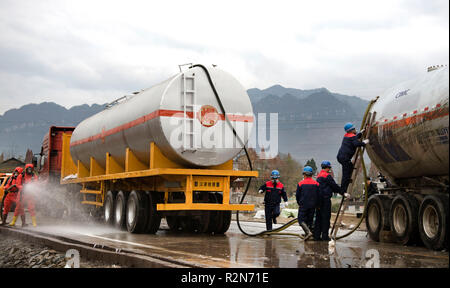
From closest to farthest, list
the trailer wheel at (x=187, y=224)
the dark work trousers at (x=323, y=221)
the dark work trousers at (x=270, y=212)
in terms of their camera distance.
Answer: the dark work trousers at (x=323, y=221), the dark work trousers at (x=270, y=212), the trailer wheel at (x=187, y=224)

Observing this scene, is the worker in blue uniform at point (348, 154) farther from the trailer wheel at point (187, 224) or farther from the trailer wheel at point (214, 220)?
the trailer wheel at point (187, 224)

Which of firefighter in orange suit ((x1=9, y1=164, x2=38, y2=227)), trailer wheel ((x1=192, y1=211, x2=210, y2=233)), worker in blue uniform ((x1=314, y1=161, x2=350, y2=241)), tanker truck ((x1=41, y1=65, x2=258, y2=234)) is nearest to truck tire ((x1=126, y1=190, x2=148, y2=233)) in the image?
tanker truck ((x1=41, y1=65, x2=258, y2=234))

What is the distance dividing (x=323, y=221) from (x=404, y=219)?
5.42 ft

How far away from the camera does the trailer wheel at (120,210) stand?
49.4 feet

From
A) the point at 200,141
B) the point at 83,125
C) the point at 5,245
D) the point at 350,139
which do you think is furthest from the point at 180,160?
the point at 83,125

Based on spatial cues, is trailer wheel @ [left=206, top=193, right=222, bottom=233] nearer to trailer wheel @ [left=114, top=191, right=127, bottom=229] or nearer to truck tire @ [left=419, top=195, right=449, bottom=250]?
trailer wheel @ [left=114, top=191, right=127, bottom=229]

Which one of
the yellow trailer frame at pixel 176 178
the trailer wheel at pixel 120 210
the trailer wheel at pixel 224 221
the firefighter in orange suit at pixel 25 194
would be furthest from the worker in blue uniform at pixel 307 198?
the firefighter in orange suit at pixel 25 194

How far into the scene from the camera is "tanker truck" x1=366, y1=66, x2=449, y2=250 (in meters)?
9.59

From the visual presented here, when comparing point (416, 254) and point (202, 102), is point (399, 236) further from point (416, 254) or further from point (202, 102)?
point (202, 102)

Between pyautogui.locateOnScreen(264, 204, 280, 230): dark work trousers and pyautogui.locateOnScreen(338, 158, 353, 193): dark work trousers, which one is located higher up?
pyautogui.locateOnScreen(338, 158, 353, 193): dark work trousers

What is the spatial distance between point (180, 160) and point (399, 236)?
509 cm

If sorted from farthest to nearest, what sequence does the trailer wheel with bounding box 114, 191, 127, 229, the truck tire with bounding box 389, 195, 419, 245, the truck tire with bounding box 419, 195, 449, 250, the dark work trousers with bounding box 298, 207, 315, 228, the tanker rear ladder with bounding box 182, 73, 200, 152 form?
the trailer wheel with bounding box 114, 191, 127, 229 → the tanker rear ladder with bounding box 182, 73, 200, 152 → the dark work trousers with bounding box 298, 207, 315, 228 → the truck tire with bounding box 389, 195, 419, 245 → the truck tire with bounding box 419, 195, 449, 250

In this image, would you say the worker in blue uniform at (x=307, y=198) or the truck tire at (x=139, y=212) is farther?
the truck tire at (x=139, y=212)

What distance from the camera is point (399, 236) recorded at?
11398mm
